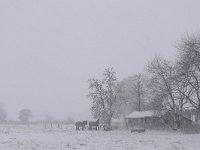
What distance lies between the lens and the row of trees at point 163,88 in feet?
142

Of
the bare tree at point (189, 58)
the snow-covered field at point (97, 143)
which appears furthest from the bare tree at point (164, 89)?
the snow-covered field at point (97, 143)

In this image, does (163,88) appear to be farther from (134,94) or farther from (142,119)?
(134,94)

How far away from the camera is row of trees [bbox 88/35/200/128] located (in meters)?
43.4

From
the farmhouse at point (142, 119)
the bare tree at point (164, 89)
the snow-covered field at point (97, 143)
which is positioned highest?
the bare tree at point (164, 89)

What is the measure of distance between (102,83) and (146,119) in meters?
12.9

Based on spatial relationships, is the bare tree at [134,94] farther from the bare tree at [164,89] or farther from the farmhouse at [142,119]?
the bare tree at [164,89]

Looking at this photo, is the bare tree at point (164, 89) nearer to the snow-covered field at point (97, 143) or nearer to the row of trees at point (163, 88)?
the row of trees at point (163, 88)

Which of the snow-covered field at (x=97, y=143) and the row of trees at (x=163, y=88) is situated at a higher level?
the row of trees at (x=163, y=88)

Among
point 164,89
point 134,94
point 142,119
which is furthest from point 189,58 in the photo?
point 134,94

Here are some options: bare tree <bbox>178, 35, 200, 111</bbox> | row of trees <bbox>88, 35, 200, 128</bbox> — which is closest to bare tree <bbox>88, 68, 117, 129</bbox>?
row of trees <bbox>88, 35, 200, 128</bbox>

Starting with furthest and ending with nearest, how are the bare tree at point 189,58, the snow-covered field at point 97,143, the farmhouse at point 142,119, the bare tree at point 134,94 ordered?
the bare tree at point 134,94
the farmhouse at point 142,119
the bare tree at point 189,58
the snow-covered field at point 97,143

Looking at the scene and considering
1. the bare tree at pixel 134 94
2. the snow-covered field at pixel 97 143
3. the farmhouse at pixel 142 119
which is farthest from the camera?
the bare tree at pixel 134 94

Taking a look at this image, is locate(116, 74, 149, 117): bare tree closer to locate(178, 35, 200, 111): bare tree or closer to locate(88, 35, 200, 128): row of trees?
locate(88, 35, 200, 128): row of trees

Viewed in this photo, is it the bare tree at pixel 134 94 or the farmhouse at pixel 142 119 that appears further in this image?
the bare tree at pixel 134 94
